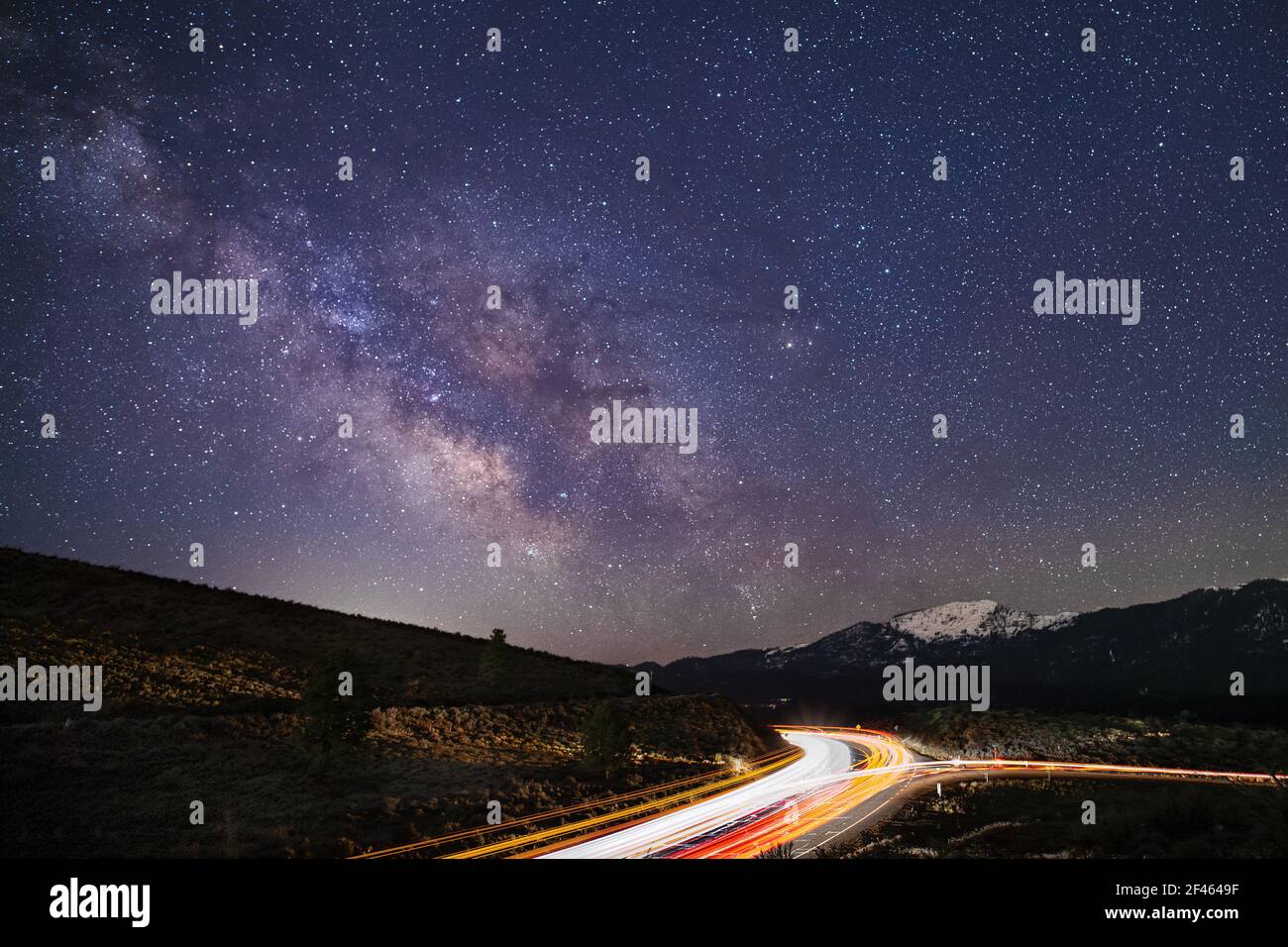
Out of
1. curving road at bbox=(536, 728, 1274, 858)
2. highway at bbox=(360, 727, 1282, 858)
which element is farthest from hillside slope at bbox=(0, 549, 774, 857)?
A: curving road at bbox=(536, 728, 1274, 858)

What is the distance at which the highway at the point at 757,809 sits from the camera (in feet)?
56.5

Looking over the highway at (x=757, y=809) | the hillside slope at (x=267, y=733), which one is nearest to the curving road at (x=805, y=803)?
the highway at (x=757, y=809)

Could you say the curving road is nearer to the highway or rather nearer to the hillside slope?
the highway

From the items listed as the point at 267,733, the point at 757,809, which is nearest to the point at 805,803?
the point at 757,809

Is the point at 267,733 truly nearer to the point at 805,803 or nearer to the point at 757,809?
the point at 757,809

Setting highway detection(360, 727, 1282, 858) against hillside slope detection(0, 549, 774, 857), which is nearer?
highway detection(360, 727, 1282, 858)

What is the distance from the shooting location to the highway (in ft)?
56.5

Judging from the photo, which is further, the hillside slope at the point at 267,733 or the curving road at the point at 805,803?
the hillside slope at the point at 267,733

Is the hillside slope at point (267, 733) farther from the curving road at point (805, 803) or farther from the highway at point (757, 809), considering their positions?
the curving road at point (805, 803)
